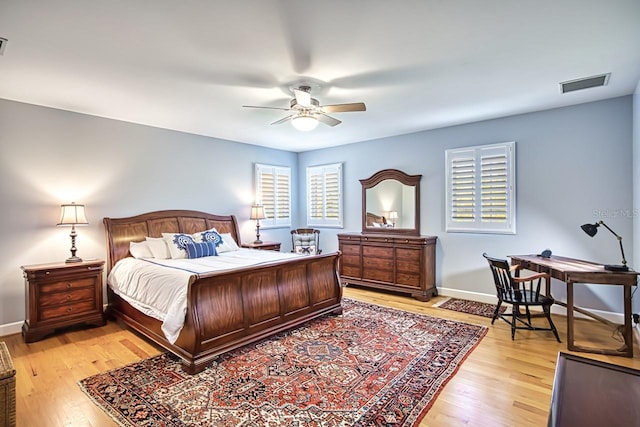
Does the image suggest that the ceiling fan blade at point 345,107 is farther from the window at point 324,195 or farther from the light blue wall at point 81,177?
the window at point 324,195

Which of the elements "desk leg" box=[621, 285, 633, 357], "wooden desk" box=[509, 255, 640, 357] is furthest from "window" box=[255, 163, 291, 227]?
"desk leg" box=[621, 285, 633, 357]

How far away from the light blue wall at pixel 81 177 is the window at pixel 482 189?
3852 millimetres

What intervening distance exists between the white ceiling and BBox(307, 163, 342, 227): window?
2.54 meters

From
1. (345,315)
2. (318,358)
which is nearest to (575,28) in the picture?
(318,358)

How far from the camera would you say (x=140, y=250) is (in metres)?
4.50

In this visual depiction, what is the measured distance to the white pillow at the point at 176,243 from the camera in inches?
178

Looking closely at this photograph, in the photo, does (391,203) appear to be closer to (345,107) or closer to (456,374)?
(345,107)

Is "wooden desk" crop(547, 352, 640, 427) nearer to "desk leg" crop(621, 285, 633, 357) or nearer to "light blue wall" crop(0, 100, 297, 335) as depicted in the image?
"desk leg" crop(621, 285, 633, 357)

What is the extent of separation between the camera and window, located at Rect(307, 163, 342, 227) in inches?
259

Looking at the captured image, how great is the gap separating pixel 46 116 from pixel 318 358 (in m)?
4.26

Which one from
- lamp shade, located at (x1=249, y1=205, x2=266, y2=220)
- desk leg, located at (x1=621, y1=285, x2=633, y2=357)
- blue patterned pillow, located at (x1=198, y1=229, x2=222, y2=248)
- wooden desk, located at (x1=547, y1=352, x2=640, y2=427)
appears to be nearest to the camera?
wooden desk, located at (x1=547, y1=352, x2=640, y2=427)

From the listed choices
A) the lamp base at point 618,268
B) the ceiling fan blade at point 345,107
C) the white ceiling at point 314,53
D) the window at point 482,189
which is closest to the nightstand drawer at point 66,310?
the white ceiling at point 314,53

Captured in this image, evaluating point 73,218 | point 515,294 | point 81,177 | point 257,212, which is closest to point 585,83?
point 515,294

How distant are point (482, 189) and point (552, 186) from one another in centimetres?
83
